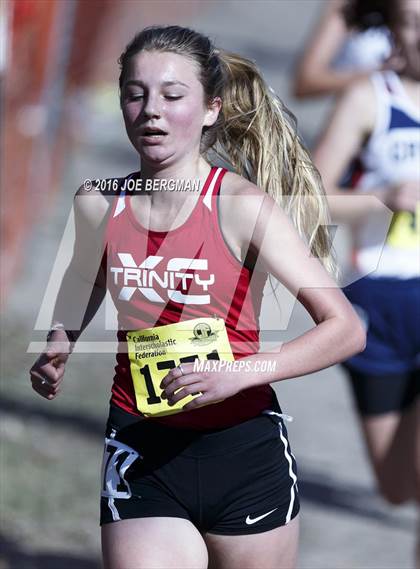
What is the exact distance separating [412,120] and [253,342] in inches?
61.9

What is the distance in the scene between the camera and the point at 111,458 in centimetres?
283

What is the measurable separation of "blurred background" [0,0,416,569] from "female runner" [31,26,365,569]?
20cm

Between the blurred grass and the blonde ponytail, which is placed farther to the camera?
the blurred grass

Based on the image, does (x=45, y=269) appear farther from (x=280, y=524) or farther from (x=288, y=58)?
(x=288, y=58)

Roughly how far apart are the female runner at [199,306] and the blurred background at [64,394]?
203 mm

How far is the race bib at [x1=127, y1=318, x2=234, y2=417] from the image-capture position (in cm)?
256

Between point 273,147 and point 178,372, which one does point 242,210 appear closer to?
point 273,147

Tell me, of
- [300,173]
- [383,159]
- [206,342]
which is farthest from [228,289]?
[383,159]

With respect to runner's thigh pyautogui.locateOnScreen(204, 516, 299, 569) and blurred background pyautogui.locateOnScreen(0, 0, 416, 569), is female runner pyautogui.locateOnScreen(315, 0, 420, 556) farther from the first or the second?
runner's thigh pyautogui.locateOnScreen(204, 516, 299, 569)

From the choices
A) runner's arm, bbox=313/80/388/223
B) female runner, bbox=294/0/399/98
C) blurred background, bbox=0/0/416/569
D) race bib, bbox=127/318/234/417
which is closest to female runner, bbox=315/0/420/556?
runner's arm, bbox=313/80/388/223

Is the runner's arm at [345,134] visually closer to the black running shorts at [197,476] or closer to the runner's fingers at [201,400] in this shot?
the black running shorts at [197,476]

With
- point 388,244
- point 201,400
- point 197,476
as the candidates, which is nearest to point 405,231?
point 388,244

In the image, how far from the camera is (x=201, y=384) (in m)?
2.33

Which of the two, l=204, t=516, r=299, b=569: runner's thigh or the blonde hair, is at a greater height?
the blonde hair
